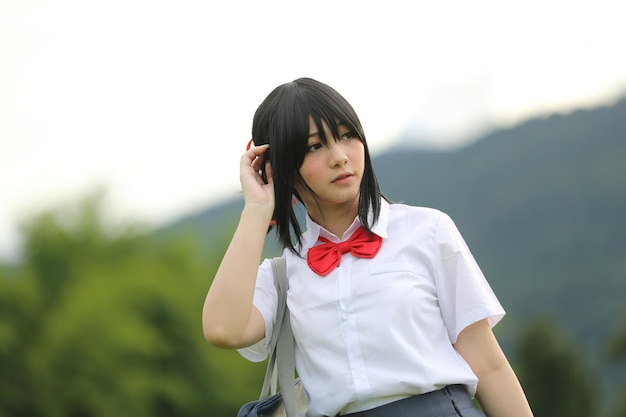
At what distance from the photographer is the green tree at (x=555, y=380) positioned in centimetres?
1384

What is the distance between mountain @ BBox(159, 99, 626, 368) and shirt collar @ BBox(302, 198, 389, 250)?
37.4 meters

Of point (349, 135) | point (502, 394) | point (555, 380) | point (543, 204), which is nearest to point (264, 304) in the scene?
point (349, 135)

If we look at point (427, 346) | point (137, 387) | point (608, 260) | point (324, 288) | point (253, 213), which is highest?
point (253, 213)

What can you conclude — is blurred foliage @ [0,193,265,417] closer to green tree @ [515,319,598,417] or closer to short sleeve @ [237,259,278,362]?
green tree @ [515,319,598,417]

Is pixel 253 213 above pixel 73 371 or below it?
above

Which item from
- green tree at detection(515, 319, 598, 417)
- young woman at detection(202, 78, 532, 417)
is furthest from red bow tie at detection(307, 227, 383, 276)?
green tree at detection(515, 319, 598, 417)

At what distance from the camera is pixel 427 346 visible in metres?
2.05

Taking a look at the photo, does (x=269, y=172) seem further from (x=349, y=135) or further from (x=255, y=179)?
(x=349, y=135)

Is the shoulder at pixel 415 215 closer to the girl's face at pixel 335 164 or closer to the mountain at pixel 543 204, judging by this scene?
the girl's face at pixel 335 164

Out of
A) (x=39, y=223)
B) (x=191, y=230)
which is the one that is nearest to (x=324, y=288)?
(x=39, y=223)

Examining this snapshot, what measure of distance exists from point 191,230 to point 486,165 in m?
48.9

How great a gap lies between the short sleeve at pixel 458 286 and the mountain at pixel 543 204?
37436mm

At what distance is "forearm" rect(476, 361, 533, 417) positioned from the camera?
2.07m

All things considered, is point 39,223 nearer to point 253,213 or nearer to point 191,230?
point 191,230
